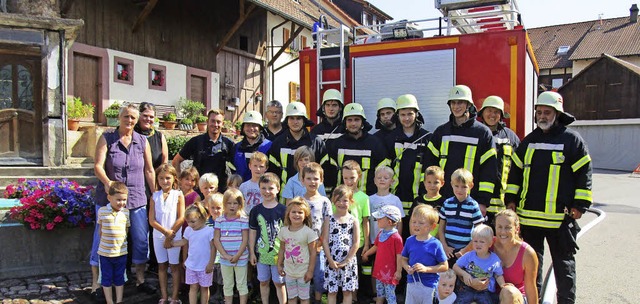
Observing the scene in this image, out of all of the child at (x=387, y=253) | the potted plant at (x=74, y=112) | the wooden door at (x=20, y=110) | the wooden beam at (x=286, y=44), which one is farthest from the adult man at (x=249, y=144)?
the wooden beam at (x=286, y=44)

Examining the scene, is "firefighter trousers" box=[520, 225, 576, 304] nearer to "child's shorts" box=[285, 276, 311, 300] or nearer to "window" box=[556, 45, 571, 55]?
"child's shorts" box=[285, 276, 311, 300]

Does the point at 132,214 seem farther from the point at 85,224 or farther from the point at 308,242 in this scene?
the point at 308,242

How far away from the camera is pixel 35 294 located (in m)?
4.69

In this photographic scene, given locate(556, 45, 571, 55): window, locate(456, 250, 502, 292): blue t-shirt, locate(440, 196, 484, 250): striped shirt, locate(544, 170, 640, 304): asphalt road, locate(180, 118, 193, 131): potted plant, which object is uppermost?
locate(556, 45, 571, 55): window

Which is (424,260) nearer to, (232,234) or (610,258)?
(232,234)

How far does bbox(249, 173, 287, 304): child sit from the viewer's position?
4.18m

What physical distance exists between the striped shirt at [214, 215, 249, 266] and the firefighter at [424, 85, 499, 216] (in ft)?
5.92

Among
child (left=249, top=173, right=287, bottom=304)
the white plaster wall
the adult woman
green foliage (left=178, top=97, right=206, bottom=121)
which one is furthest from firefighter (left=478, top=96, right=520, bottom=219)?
the white plaster wall

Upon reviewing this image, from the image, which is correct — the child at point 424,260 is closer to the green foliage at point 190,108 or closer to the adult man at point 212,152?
the adult man at point 212,152

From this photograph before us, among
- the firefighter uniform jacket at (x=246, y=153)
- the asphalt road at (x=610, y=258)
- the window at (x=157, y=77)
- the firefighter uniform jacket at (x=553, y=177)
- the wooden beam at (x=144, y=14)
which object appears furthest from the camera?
the window at (x=157, y=77)

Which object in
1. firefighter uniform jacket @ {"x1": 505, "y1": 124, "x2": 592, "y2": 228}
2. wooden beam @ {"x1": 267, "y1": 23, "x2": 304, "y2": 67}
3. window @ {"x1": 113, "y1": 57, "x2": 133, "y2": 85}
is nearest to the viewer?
firefighter uniform jacket @ {"x1": 505, "y1": 124, "x2": 592, "y2": 228}

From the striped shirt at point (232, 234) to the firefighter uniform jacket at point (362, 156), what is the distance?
1.16 metres

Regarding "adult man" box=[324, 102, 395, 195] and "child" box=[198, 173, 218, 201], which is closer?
"child" box=[198, 173, 218, 201]

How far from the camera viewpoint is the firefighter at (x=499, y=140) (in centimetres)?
450
